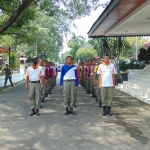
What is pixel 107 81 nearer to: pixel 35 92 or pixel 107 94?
pixel 107 94

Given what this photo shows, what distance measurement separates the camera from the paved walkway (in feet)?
16.8

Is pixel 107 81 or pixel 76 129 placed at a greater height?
pixel 107 81

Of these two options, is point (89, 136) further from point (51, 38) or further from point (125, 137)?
point (51, 38)

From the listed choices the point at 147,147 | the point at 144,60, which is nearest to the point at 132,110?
the point at 147,147

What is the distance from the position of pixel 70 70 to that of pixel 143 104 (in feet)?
11.5

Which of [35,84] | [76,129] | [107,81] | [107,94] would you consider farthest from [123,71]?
[76,129]

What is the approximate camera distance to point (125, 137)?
5617mm

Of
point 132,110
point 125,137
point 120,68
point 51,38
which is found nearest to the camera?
point 125,137

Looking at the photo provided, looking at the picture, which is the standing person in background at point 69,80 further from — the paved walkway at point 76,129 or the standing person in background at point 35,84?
the standing person in background at point 35,84

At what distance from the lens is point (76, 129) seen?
6.28 m

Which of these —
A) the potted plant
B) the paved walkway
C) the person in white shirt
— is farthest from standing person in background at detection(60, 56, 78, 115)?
the potted plant

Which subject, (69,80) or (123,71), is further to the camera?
(123,71)

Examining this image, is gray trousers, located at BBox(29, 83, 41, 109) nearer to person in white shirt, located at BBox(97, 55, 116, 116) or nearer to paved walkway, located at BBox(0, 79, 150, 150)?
paved walkway, located at BBox(0, 79, 150, 150)

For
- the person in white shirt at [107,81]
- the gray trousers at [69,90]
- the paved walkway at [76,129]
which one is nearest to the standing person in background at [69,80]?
the gray trousers at [69,90]
